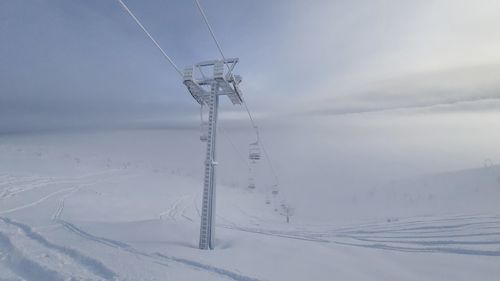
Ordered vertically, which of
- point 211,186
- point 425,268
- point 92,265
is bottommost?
point 425,268

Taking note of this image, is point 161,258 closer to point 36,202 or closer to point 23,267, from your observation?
point 23,267

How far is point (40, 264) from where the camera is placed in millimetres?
6316

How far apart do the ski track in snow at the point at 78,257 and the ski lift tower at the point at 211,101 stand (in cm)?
373

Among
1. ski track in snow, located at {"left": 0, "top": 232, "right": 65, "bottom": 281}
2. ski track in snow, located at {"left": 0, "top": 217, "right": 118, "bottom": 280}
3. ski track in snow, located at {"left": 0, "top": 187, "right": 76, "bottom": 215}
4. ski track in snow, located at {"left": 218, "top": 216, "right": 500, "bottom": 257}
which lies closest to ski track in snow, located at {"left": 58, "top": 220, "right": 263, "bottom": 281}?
ski track in snow, located at {"left": 0, "top": 217, "right": 118, "bottom": 280}

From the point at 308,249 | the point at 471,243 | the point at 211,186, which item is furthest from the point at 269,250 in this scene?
the point at 471,243

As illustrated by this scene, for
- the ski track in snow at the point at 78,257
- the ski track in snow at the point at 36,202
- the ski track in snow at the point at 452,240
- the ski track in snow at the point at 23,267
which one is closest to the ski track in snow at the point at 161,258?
the ski track in snow at the point at 78,257

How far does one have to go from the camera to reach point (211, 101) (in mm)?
10953

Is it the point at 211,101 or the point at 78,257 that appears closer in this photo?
the point at 78,257

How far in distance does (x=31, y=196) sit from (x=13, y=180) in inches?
284

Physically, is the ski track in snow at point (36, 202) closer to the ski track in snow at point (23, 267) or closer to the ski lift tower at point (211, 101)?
the ski track in snow at point (23, 267)

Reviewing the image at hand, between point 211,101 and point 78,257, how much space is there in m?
7.06

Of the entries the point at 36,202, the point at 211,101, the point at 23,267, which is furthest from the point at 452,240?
the point at 36,202

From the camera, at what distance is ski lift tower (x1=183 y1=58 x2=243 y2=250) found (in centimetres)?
981

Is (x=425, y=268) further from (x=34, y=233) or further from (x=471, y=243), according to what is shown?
(x=34, y=233)
